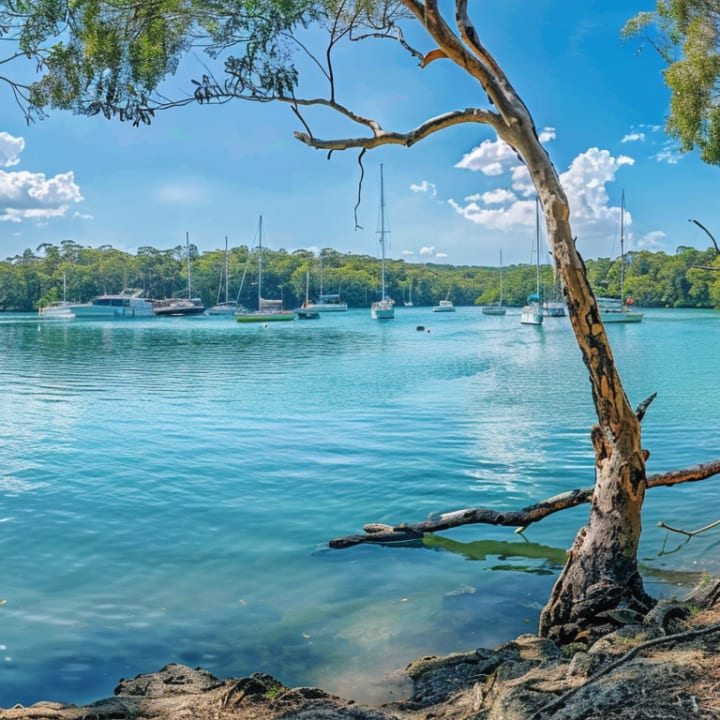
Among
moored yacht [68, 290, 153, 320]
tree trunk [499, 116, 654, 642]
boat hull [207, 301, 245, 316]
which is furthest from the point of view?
moored yacht [68, 290, 153, 320]

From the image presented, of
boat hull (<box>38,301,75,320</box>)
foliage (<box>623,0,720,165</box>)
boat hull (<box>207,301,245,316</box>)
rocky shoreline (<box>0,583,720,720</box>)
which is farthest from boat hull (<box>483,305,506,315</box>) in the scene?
rocky shoreline (<box>0,583,720,720</box>)

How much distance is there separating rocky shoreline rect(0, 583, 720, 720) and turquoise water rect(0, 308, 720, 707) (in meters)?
0.52

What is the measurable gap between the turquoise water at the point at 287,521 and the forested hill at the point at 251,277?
93218 mm

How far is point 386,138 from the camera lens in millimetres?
5004

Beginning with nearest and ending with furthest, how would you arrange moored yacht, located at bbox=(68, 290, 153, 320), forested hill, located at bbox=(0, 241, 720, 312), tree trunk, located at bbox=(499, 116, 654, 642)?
1. tree trunk, located at bbox=(499, 116, 654, 642)
2. moored yacht, located at bbox=(68, 290, 153, 320)
3. forested hill, located at bbox=(0, 241, 720, 312)

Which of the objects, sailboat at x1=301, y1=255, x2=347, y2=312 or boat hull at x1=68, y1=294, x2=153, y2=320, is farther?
sailboat at x1=301, y1=255, x2=347, y2=312

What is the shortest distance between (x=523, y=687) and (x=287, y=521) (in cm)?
557

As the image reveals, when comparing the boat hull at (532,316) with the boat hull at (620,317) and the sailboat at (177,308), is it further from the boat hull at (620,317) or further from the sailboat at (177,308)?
the sailboat at (177,308)

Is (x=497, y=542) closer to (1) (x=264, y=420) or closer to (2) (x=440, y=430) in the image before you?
(2) (x=440, y=430)

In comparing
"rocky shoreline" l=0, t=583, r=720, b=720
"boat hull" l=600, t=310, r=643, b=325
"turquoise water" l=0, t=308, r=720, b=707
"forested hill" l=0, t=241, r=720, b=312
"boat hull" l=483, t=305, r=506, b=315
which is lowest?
"turquoise water" l=0, t=308, r=720, b=707

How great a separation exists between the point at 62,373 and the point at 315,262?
108588 mm

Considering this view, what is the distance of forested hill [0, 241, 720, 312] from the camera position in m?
113

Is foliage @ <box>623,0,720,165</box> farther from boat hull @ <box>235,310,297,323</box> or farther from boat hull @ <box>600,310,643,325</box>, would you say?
boat hull @ <box>235,310,297,323</box>

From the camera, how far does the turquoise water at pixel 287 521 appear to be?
5.27 meters
